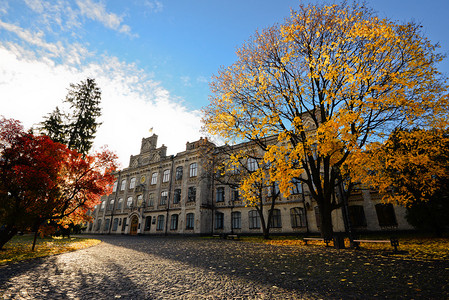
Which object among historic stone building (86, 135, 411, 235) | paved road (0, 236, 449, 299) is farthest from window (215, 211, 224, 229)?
paved road (0, 236, 449, 299)

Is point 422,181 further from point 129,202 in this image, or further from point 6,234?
point 129,202

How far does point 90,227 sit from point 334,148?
47.3 m

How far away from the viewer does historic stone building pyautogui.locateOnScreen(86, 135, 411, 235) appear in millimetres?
19594

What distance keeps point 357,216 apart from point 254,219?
10.7 m

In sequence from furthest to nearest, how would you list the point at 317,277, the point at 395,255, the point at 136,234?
the point at 136,234, the point at 395,255, the point at 317,277

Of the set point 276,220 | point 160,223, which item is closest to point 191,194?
point 160,223

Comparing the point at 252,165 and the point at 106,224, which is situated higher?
the point at 252,165

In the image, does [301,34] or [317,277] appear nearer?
[317,277]

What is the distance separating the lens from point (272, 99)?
11.8 m

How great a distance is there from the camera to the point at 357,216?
19.6 m

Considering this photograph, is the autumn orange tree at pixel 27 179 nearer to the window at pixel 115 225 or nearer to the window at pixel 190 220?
A: the window at pixel 190 220

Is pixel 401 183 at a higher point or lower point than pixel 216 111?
lower

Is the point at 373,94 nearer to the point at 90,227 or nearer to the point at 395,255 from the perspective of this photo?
the point at 395,255

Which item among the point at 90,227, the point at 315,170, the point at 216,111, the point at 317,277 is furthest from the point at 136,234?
the point at 317,277
